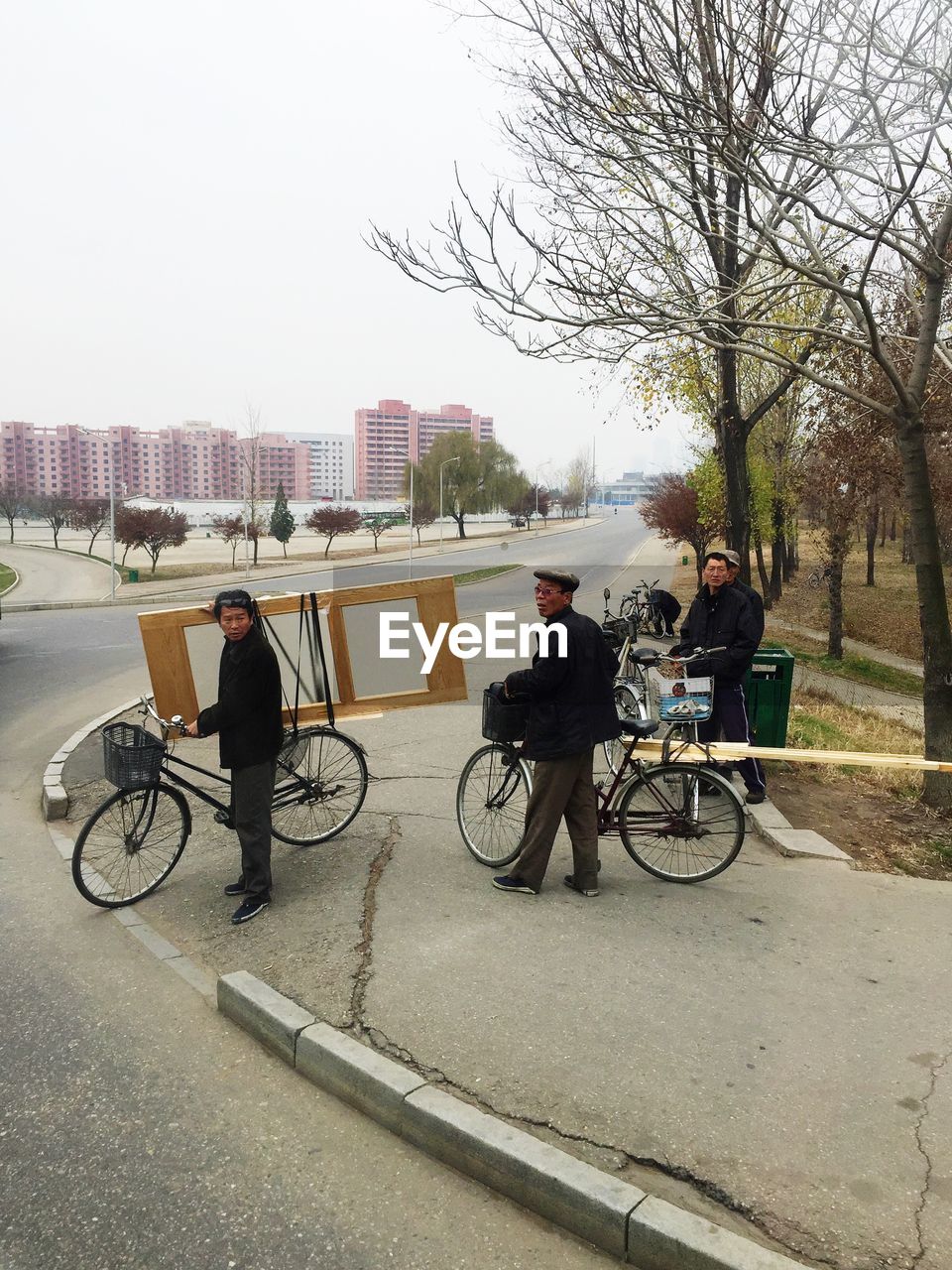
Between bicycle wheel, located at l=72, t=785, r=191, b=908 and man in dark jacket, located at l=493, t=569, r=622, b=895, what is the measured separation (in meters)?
1.98

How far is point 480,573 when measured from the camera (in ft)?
129

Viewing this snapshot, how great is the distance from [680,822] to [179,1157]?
3.31 meters

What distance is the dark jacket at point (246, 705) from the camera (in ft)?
16.8

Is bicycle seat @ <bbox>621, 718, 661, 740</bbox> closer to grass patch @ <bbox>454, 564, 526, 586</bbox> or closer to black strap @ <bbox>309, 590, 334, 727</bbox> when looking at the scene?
black strap @ <bbox>309, 590, 334, 727</bbox>

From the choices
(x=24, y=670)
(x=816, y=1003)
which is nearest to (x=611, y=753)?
(x=816, y=1003)

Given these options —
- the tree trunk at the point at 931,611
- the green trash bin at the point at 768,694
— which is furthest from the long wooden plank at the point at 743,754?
the green trash bin at the point at 768,694

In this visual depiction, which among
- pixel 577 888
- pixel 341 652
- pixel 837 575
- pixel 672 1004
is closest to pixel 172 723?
pixel 341 652

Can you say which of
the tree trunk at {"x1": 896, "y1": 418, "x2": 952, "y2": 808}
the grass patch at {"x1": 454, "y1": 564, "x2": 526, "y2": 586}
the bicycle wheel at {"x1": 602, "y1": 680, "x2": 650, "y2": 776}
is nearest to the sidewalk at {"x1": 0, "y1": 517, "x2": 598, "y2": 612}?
the grass patch at {"x1": 454, "y1": 564, "x2": 526, "y2": 586}

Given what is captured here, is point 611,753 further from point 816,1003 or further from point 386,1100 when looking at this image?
point 386,1100

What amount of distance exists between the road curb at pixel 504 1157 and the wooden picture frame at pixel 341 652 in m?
2.52

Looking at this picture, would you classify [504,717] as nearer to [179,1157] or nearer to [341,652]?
[341,652]

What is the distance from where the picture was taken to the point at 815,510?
24031 mm

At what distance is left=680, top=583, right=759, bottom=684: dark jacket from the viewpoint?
21.9 feet

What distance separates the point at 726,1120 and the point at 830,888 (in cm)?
255
